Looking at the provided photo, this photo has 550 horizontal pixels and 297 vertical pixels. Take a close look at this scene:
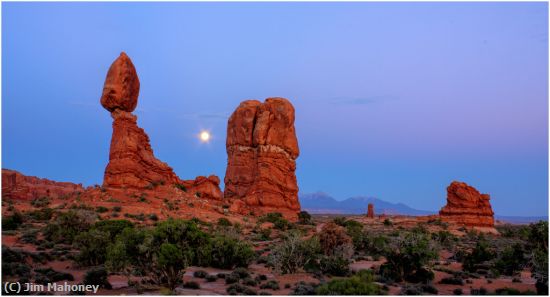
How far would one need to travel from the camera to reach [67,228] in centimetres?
2742

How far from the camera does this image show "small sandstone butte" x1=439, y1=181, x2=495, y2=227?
5441 cm

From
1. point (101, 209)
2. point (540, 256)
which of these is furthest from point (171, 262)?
point (101, 209)

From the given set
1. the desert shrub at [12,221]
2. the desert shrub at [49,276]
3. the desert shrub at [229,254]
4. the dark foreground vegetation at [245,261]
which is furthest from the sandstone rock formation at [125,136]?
the desert shrub at [49,276]

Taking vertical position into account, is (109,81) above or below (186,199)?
above

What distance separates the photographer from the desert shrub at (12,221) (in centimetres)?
3098

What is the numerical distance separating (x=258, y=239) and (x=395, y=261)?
53.6 ft

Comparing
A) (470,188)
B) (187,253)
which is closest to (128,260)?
(187,253)

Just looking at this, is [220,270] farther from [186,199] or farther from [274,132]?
[274,132]

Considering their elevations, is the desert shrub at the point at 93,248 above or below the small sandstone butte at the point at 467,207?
below

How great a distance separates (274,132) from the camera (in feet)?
176

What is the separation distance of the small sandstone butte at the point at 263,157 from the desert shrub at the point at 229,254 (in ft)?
90.9

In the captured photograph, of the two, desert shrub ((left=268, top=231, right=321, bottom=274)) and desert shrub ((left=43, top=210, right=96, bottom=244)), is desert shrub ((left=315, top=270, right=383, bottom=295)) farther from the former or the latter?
desert shrub ((left=43, top=210, right=96, bottom=244))

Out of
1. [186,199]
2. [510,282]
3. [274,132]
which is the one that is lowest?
[510,282]

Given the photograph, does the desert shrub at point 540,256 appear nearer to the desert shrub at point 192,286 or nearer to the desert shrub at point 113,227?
the desert shrub at point 192,286
